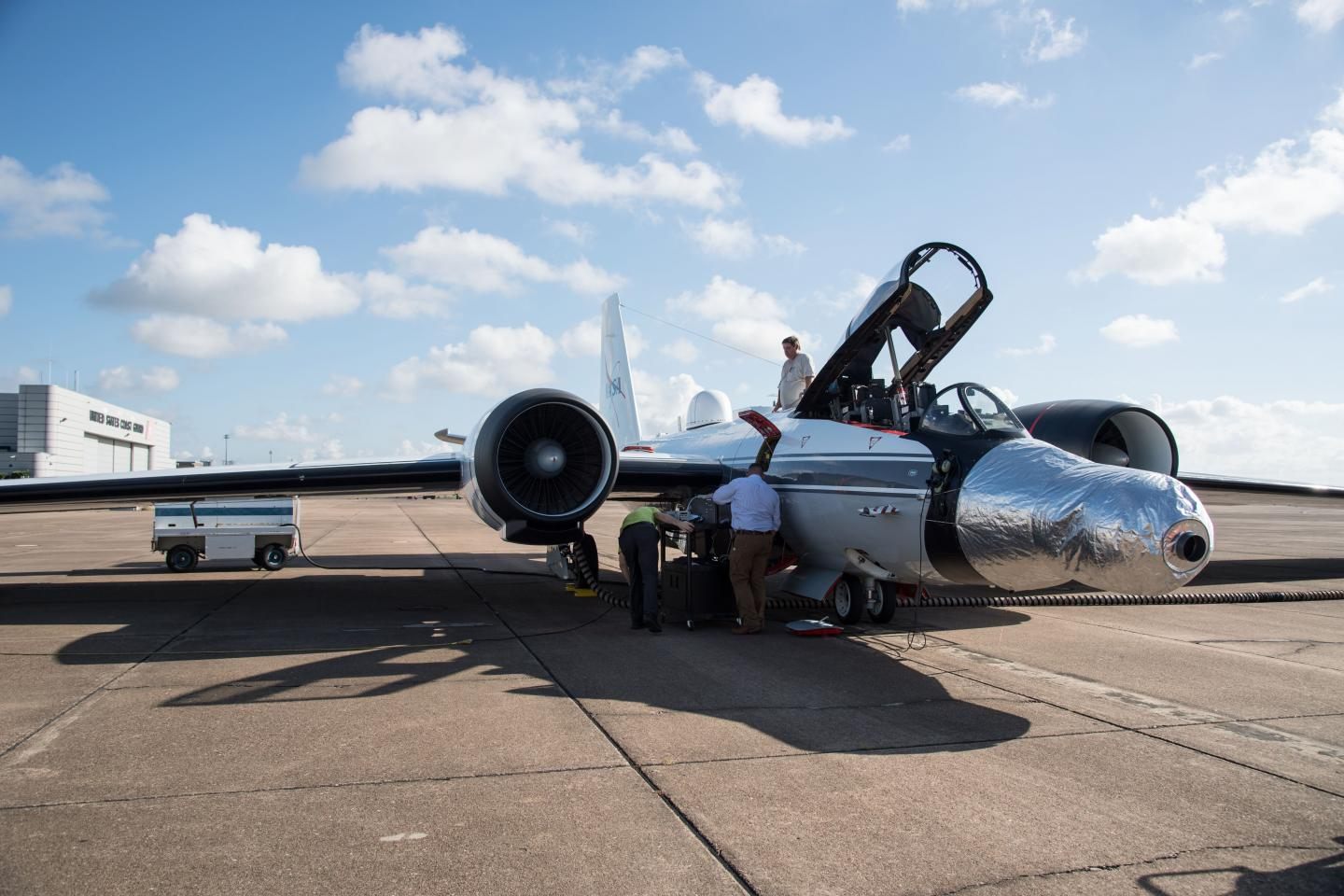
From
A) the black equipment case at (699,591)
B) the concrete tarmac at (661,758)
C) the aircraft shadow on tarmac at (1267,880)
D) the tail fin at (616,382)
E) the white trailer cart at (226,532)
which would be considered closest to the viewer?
the aircraft shadow on tarmac at (1267,880)

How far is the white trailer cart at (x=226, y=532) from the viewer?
1524 centimetres

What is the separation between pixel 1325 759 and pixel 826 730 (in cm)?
268

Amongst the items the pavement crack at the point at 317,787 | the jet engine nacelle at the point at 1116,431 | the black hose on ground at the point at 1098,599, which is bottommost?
the black hose on ground at the point at 1098,599

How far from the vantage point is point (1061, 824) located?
12.5 ft

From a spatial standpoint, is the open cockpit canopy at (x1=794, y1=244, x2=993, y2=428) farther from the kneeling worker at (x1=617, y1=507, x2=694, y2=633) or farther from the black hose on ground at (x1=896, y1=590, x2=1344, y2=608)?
the black hose on ground at (x1=896, y1=590, x2=1344, y2=608)

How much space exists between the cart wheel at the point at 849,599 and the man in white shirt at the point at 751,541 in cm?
96

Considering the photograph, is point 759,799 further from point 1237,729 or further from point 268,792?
point 1237,729

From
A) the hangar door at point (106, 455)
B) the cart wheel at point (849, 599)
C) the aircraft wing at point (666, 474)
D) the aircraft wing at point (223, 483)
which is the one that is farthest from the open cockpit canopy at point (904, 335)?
the hangar door at point (106, 455)

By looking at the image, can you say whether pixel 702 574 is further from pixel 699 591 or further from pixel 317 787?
pixel 317 787

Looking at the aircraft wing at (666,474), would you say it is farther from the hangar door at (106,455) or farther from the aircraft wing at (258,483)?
the hangar door at (106,455)

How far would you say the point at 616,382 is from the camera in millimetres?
21094

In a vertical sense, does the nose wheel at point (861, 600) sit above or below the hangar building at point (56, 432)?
below

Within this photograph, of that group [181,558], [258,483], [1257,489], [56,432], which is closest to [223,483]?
[258,483]

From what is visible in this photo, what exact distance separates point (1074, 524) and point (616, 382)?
16.0 meters
